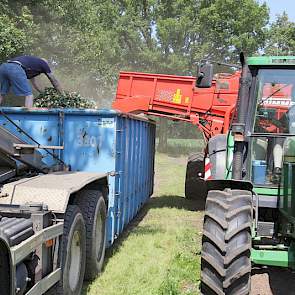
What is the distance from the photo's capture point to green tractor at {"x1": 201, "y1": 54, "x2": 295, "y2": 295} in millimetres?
4582

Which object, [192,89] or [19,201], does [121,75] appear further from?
[19,201]

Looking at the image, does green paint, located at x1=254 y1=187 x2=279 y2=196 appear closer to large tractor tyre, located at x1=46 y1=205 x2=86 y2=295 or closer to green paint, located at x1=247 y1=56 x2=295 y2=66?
green paint, located at x1=247 y1=56 x2=295 y2=66

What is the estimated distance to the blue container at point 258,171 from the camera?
210 inches

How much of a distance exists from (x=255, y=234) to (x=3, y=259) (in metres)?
2.62

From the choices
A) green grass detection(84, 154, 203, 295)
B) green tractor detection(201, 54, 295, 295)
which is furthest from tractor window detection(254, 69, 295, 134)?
green grass detection(84, 154, 203, 295)

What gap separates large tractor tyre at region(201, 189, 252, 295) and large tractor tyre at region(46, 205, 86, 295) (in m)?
1.22

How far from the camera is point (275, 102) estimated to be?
5.43m

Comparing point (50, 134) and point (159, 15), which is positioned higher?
point (159, 15)

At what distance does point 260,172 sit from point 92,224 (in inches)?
73.8

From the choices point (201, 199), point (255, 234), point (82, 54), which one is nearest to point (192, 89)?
point (201, 199)

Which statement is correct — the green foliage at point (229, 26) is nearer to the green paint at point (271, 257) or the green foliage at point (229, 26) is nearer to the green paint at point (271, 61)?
the green paint at point (271, 61)

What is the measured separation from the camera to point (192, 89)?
10.6m

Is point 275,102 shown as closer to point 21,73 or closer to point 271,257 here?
point 271,257

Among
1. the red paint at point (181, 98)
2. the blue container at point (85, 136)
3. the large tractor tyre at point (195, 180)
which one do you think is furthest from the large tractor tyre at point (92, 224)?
the large tractor tyre at point (195, 180)
